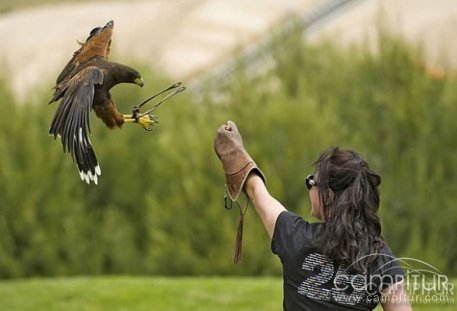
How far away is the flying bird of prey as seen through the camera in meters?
3.76

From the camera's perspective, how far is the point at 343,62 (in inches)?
759

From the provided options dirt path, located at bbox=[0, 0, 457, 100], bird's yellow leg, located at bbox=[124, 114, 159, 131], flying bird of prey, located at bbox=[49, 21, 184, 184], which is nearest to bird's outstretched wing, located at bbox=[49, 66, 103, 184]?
flying bird of prey, located at bbox=[49, 21, 184, 184]

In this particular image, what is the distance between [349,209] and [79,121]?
3.61 ft

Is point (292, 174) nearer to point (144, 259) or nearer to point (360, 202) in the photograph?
point (144, 259)

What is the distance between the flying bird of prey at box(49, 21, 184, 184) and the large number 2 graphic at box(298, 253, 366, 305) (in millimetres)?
814

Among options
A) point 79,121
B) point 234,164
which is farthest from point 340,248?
point 79,121

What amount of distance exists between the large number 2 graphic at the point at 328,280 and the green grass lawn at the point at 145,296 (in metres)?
6.09

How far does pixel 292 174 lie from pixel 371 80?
2.50m

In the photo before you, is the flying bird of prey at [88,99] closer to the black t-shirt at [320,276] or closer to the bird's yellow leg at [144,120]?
the bird's yellow leg at [144,120]

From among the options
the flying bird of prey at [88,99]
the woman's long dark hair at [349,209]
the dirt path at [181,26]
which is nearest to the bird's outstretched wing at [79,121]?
the flying bird of prey at [88,99]

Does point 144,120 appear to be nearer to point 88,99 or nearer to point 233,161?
point 88,99

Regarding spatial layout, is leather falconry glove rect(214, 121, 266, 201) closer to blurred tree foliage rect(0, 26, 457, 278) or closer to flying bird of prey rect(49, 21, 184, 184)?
flying bird of prey rect(49, 21, 184, 184)

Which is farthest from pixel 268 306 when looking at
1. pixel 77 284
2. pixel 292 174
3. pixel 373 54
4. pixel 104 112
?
pixel 373 54

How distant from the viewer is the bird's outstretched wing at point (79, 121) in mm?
3746
